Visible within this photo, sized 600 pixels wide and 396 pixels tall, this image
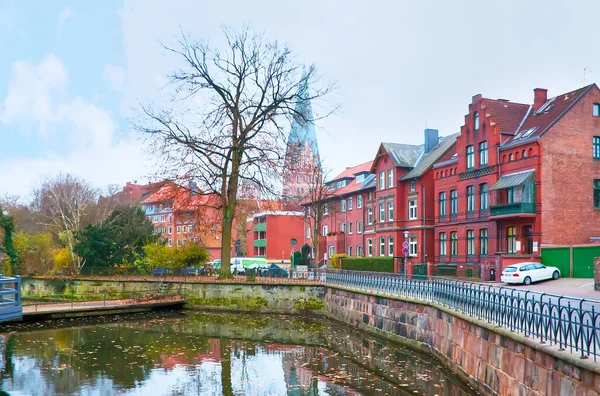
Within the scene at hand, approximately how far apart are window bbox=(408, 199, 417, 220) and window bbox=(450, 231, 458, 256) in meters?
5.72

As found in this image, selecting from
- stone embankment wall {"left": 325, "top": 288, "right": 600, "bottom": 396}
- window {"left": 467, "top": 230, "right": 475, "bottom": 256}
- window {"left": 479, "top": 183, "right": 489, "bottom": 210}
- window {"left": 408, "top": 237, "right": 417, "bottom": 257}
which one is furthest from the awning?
stone embankment wall {"left": 325, "top": 288, "right": 600, "bottom": 396}

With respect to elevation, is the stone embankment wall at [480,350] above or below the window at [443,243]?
below

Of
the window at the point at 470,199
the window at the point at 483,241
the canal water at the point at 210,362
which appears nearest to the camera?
the canal water at the point at 210,362

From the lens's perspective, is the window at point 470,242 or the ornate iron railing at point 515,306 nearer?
the ornate iron railing at point 515,306

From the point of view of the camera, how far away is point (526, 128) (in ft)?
130

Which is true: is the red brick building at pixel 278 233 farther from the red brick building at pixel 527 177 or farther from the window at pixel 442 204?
the red brick building at pixel 527 177

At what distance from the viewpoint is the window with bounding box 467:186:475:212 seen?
42750 mm

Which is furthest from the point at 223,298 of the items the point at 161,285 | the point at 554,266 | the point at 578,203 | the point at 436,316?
the point at 578,203

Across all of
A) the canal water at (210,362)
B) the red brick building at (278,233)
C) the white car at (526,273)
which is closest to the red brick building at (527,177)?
the white car at (526,273)

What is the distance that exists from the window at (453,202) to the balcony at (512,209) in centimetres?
579

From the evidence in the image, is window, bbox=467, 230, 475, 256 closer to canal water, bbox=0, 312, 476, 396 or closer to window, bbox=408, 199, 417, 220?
window, bbox=408, 199, 417, 220

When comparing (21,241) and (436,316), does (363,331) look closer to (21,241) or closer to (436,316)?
(436,316)

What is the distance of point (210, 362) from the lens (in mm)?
18766

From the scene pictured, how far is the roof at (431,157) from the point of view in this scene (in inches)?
1955
